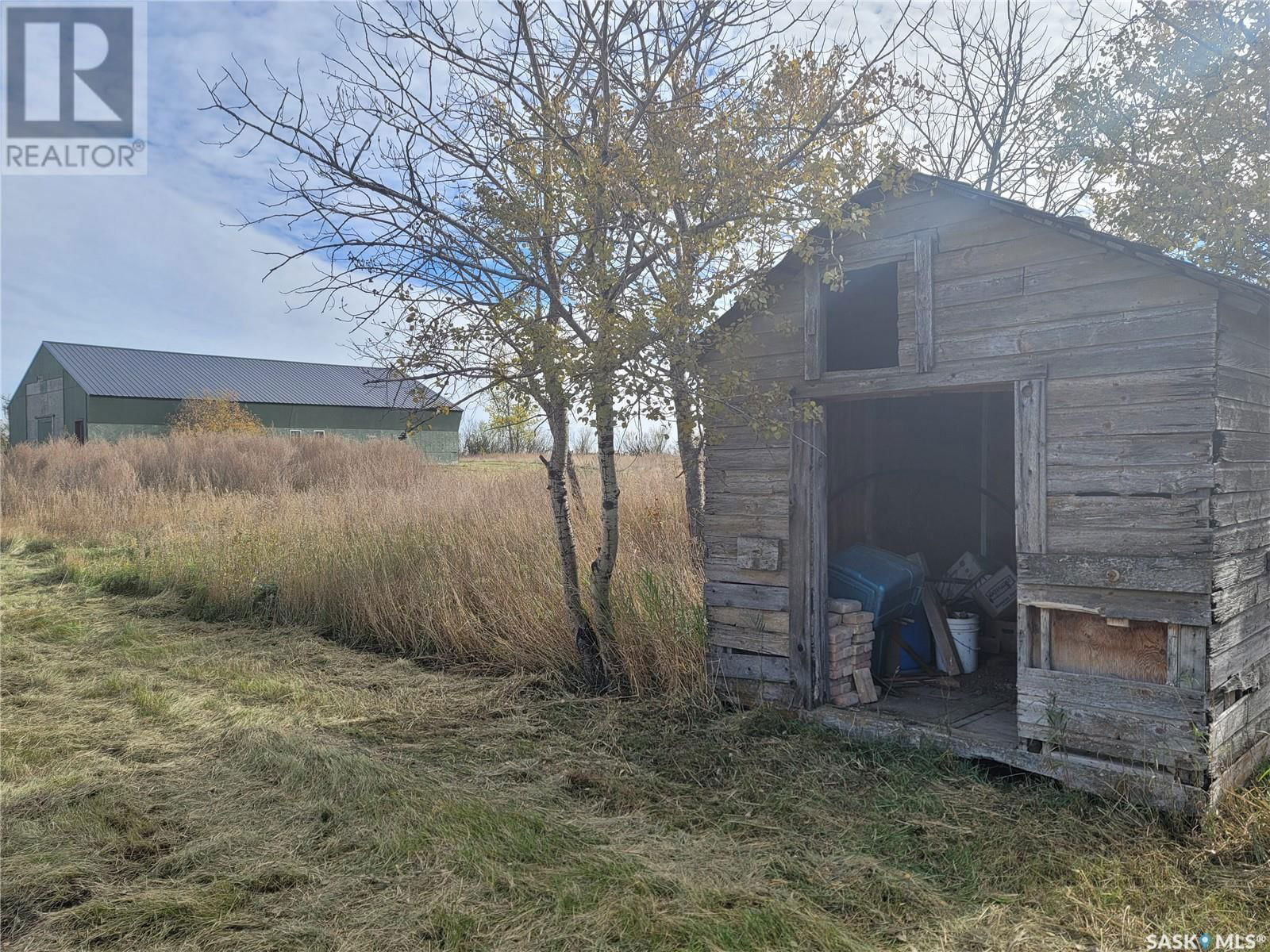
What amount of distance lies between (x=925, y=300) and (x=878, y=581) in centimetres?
203

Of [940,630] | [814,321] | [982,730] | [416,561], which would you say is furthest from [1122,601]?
[416,561]

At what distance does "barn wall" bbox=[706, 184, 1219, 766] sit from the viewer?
12.5 ft

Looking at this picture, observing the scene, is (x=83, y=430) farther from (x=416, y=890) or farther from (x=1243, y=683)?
(x=1243, y=683)

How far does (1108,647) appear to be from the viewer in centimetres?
407

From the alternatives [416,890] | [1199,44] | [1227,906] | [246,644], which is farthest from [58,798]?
[1199,44]

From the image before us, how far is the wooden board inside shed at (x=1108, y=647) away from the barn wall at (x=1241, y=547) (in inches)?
9.3

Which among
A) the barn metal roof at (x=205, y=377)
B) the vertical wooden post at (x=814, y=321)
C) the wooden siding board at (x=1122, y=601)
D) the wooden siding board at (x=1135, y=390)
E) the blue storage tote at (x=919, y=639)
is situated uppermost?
the barn metal roof at (x=205, y=377)

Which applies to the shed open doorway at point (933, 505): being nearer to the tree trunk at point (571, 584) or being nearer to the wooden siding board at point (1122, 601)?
the wooden siding board at point (1122, 601)

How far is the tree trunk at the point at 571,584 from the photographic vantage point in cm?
630

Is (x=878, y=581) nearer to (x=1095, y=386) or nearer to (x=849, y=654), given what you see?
(x=849, y=654)

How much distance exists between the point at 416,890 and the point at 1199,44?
361 inches

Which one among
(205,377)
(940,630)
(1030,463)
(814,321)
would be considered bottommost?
(940,630)

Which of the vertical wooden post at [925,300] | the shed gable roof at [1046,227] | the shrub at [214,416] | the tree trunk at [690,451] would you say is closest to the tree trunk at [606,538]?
the tree trunk at [690,451]

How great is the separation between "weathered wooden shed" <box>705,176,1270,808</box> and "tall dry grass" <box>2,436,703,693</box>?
1.09 m
